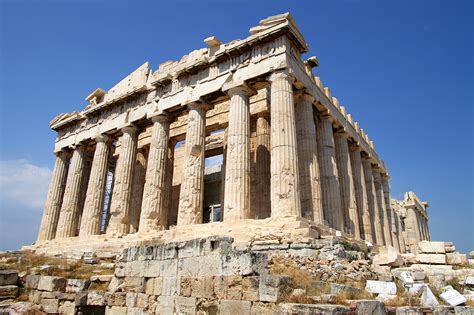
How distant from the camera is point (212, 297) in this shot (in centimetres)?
659

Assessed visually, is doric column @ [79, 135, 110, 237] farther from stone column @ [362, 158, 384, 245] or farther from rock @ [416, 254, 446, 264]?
rock @ [416, 254, 446, 264]

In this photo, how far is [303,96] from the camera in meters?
17.7

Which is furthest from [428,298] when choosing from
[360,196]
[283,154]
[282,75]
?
[360,196]

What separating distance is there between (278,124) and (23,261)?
1171 cm

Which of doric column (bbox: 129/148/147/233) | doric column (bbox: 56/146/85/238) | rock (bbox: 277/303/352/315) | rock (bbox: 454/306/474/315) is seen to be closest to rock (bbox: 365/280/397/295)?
rock (bbox: 454/306/474/315)

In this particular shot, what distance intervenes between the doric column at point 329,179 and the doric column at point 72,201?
15.9 m

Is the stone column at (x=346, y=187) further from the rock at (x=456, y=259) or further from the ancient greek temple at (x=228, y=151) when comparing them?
the rock at (x=456, y=259)

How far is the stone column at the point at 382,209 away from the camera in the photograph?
80.3 feet

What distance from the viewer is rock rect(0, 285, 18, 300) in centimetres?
1018

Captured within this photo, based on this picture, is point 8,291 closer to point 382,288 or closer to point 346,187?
point 382,288

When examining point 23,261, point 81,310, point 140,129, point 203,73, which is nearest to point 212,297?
point 81,310

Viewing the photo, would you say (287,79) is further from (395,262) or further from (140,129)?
(140,129)

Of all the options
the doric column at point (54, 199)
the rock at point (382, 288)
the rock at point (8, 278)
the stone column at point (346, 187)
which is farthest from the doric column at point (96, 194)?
the rock at point (382, 288)

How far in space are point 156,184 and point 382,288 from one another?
13570mm
